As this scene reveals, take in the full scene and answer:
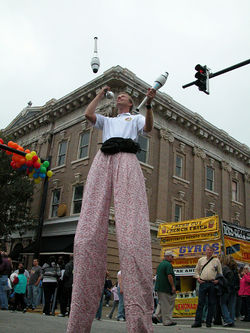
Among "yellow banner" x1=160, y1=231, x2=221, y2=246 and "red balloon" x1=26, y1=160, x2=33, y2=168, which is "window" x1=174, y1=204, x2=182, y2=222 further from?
"red balloon" x1=26, y1=160, x2=33, y2=168

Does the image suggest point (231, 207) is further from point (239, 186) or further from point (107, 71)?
point (107, 71)

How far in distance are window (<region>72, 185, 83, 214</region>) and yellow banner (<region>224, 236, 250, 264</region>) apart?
11.1 metres

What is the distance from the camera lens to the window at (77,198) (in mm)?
21594

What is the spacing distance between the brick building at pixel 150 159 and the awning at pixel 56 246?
77mm

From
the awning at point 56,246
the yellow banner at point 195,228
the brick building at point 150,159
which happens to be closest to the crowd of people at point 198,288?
the yellow banner at point 195,228

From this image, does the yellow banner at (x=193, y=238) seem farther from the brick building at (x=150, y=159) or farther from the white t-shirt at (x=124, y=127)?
the white t-shirt at (x=124, y=127)

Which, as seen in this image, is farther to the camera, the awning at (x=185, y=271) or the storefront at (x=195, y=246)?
the awning at (x=185, y=271)

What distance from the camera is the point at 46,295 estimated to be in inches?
411

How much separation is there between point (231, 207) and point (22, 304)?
2050 cm

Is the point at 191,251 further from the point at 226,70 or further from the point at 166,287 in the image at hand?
the point at 226,70

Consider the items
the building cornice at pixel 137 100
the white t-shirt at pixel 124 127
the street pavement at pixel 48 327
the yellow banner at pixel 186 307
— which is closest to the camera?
the white t-shirt at pixel 124 127

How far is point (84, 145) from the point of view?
2300 cm

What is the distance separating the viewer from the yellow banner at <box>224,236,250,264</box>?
11938mm

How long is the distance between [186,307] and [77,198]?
11.8m
